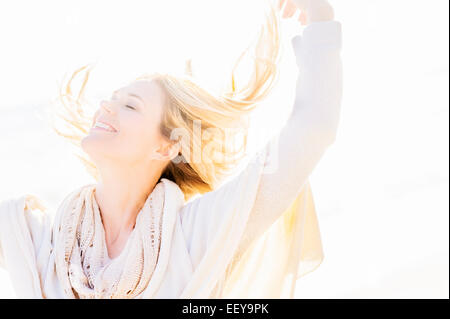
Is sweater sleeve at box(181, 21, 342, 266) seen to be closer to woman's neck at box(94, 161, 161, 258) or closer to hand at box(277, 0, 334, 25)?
hand at box(277, 0, 334, 25)

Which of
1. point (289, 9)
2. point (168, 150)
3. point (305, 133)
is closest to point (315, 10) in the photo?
point (289, 9)

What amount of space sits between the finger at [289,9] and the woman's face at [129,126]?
0.51 metres

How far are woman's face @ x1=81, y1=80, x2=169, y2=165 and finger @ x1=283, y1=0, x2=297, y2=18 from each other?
20.1 inches

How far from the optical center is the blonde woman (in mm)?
2092

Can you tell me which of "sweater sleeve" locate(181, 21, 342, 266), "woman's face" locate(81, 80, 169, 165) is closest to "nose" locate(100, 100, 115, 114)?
"woman's face" locate(81, 80, 169, 165)

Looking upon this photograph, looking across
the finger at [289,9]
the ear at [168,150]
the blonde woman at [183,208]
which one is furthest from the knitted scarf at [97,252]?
the finger at [289,9]

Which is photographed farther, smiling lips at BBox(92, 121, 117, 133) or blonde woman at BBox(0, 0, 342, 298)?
smiling lips at BBox(92, 121, 117, 133)

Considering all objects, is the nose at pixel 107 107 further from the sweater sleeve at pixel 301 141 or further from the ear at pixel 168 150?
the sweater sleeve at pixel 301 141

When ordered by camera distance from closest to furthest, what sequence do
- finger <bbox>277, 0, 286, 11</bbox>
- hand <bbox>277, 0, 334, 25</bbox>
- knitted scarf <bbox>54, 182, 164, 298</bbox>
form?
knitted scarf <bbox>54, 182, 164, 298</bbox> < hand <bbox>277, 0, 334, 25</bbox> < finger <bbox>277, 0, 286, 11</bbox>

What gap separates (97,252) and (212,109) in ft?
2.05

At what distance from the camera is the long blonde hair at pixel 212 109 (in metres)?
2.35
